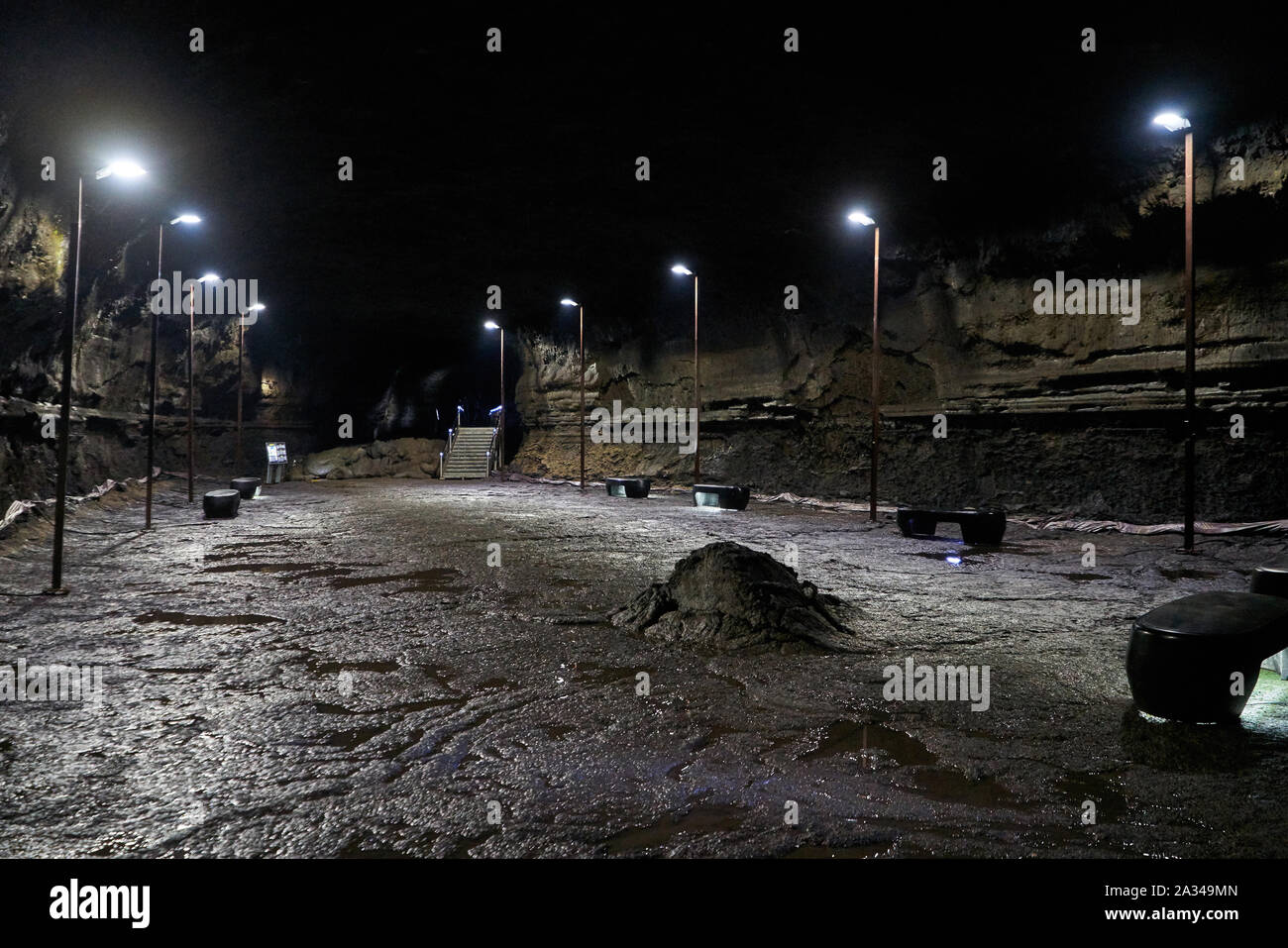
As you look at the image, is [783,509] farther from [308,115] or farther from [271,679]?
[271,679]

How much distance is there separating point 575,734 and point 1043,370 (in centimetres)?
1688

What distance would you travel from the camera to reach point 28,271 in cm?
1205

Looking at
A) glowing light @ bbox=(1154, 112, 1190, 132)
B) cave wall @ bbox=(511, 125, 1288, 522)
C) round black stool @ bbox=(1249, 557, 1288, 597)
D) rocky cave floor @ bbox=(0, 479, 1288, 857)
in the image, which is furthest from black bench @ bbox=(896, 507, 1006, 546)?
round black stool @ bbox=(1249, 557, 1288, 597)

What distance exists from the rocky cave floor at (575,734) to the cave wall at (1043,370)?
7.15m

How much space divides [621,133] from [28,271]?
10256 mm

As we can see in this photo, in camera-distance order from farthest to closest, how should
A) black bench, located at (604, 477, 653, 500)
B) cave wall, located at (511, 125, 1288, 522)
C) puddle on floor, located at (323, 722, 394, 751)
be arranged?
black bench, located at (604, 477, 653, 500), cave wall, located at (511, 125, 1288, 522), puddle on floor, located at (323, 722, 394, 751)

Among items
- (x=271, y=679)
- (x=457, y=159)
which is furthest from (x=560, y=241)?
(x=271, y=679)

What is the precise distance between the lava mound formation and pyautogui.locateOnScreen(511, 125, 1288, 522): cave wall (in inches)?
484

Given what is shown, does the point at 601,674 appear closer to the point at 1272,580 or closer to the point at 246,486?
the point at 1272,580

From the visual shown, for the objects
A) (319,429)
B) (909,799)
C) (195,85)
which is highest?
(195,85)

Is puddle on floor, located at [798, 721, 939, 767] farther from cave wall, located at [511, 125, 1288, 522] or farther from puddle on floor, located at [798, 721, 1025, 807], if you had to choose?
cave wall, located at [511, 125, 1288, 522]

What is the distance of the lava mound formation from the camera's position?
6.07 m

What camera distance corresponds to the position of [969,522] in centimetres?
1271
